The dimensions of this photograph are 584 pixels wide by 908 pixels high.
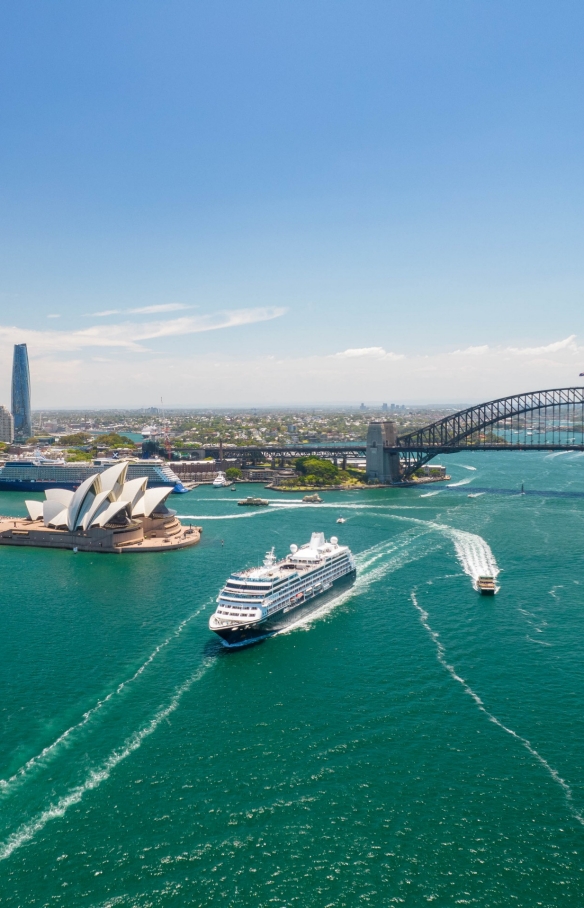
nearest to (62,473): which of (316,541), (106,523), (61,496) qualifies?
(61,496)

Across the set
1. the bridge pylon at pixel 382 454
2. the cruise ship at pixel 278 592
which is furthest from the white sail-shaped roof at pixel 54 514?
the bridge pylon at pixel 382 454

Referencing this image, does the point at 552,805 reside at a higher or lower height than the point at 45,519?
lower

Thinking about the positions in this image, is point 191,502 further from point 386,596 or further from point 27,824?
point 27,824

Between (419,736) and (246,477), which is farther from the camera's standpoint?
(246,477)

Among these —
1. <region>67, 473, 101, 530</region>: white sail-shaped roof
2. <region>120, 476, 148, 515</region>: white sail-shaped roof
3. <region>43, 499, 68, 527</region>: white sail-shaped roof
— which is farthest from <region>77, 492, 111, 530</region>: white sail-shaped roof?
<region>43, 499, 68, 527</region>: white sail-shaped roof

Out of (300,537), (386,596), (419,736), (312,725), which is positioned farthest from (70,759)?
(300,537)

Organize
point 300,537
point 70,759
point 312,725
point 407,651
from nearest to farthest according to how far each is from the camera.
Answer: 1. point 70,759
2. point 312,725
3. point 407,651
4. point 300,537

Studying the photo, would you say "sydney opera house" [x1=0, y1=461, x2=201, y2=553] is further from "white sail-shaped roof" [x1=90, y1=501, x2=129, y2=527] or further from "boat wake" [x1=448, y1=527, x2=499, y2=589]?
"boat wake" [x1=448, y1=527, x2=499, y2=589]
